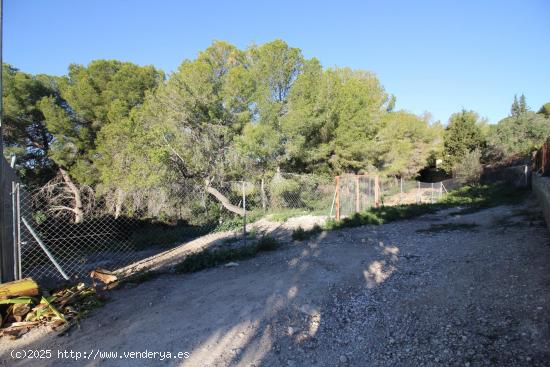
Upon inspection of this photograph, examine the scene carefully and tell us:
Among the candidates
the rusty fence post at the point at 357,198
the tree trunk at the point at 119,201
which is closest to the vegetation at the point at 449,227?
the rusty fence post at the point at 357,198

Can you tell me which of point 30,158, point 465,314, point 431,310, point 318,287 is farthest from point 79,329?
point 30,158

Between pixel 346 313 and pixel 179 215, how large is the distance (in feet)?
28.8

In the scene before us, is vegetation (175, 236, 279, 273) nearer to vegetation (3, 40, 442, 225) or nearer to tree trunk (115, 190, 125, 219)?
vegetation (3, 40, 442, 225)

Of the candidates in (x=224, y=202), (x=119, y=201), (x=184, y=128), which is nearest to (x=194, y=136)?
(x=184, y=128)

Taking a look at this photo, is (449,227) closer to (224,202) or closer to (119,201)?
(224,202)

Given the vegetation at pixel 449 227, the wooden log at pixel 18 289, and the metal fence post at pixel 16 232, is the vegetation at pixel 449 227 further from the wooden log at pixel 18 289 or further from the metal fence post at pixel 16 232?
the metal fence post at pixel 16 232

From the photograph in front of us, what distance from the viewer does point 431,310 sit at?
9.99 ft

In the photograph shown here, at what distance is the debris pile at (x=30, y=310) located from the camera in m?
3.21

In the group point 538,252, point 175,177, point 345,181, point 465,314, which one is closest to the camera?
point 465,314

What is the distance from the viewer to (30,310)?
3398 millimetres

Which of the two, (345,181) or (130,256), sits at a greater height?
(345,181)

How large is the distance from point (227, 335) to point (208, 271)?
2.39m

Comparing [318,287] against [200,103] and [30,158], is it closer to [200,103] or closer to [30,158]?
[200,103]

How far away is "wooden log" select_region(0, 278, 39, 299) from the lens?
331cm
